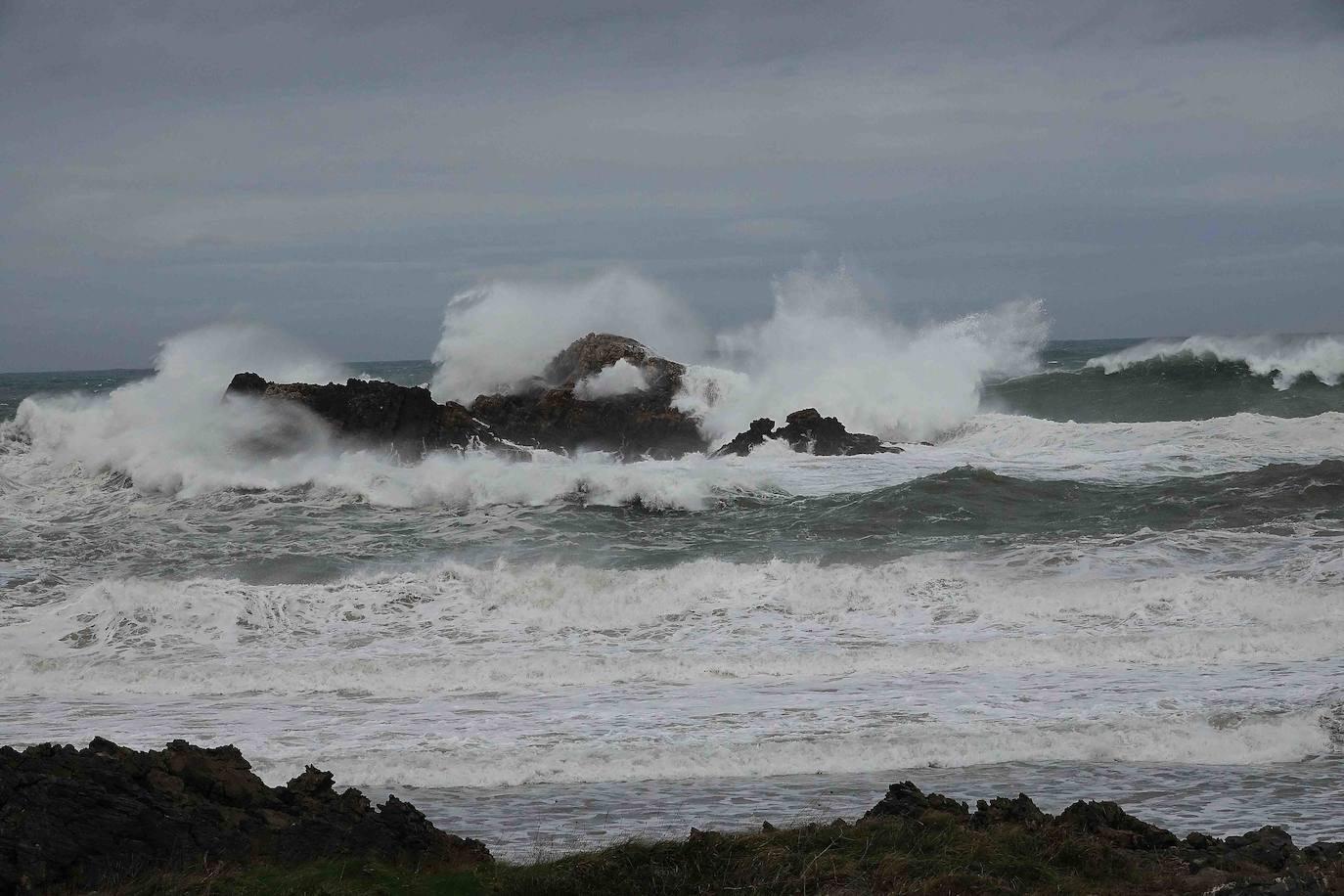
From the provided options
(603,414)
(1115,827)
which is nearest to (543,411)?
(603,414)

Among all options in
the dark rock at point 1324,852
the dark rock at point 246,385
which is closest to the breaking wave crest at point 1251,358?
the dark rock at point 246,385

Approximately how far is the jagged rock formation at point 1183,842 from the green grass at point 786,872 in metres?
0.14

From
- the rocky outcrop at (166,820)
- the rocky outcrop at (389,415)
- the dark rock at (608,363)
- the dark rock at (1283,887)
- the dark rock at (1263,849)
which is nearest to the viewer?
the dark rock at (1283,887)

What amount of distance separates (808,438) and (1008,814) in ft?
63.2

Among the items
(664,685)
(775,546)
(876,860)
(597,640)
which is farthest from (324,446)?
(876,860)

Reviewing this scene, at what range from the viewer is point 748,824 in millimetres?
6828

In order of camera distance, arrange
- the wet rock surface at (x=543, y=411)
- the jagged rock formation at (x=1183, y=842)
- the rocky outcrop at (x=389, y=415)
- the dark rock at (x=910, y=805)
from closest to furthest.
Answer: the jagged rock formation at (x=1183, y=842) < the dark rock at (x=910, y=805) < the rocky outcrop at (x=389, y=415) < the wet rock surface at (x=543, y=411)

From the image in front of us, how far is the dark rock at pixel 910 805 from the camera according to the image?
5.73 metres

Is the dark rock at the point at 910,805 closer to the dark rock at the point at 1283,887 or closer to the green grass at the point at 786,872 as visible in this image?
the green grass at the point at 786,872

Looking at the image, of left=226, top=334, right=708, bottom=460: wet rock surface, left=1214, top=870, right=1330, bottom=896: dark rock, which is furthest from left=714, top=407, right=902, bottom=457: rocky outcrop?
left=1214, top=870, right=1330, bottom=896: dark rock

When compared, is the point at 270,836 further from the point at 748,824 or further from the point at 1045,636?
the point at 1045,636

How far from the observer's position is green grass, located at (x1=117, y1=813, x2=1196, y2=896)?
16.2ft

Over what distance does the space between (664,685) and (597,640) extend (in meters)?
1.78

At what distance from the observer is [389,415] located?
23938 millimetres
